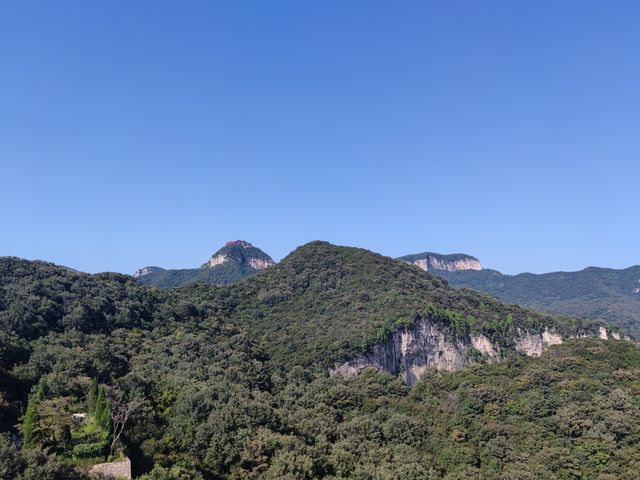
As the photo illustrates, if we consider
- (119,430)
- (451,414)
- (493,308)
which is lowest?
(451,414)

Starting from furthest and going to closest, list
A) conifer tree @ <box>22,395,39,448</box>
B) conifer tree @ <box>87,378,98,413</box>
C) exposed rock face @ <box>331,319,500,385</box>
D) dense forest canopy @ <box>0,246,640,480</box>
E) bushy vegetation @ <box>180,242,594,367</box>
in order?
exposed rock face @ <box>331,319,500,385</box>
bushy vegetation @ <box>180,242,594,367</box>
conifer tree @ <box>87,378,98,413</box>
dense forest canopy @ <box>0,246,640,480</box>
conifer tree @ <box>22,395,39,448</box>

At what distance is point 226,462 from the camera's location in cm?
3581

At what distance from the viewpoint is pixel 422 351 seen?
305 ft

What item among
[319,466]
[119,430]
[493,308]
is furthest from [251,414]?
[493,308]

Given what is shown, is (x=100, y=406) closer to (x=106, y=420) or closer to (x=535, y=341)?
(x=106, y=420)

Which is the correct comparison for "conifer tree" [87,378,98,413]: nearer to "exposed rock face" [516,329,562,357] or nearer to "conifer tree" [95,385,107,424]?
"conifer tree" [95,385,107,424]

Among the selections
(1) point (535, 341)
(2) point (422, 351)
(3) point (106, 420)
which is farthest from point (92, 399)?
(1) point (535, 341)

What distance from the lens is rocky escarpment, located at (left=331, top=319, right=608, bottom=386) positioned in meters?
86.3

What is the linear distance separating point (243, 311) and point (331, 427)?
205ft

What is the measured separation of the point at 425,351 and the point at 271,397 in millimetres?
46868

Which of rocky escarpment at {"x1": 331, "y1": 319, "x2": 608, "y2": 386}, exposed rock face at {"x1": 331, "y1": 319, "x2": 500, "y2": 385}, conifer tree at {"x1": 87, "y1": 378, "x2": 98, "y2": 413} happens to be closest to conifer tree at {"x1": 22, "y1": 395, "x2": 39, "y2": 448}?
conifer tree at {"x1": 87, "y1": 378, "x2": 98, "y2": 413}

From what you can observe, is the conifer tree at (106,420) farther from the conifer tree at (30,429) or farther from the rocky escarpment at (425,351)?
the rocky escarpment at (425,351)

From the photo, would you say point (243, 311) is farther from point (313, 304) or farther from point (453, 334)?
point (453, 334)

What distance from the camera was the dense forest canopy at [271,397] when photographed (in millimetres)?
35031
